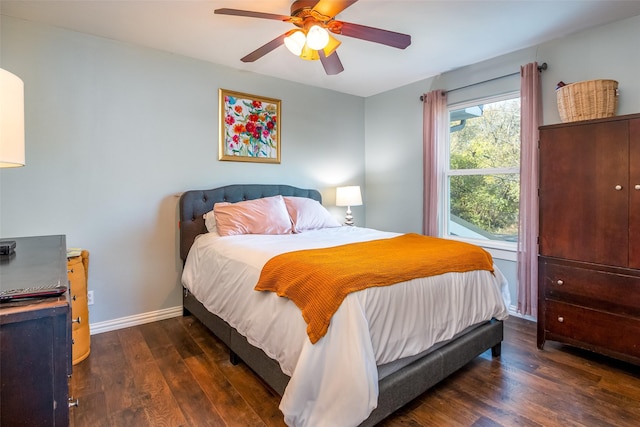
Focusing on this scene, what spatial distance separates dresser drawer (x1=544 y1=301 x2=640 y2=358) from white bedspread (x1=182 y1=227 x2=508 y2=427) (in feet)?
1.54

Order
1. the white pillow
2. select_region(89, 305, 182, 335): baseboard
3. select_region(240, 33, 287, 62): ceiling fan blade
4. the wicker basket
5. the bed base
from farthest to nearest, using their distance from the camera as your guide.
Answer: the white pillow → select_region(89, 305, 182, 335): baseboard → the wicker basket → select_region(240, 33, 287, 62): ceiling fan blade → the bed base

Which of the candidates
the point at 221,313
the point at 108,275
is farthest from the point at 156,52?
the point at 221,313

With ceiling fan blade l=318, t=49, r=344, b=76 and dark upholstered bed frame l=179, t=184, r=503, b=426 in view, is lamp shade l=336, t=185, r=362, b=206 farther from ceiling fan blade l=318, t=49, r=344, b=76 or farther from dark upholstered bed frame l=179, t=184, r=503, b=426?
ceiling fan blade l=318, t=49, r=344, b=76

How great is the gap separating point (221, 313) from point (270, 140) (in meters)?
2.00

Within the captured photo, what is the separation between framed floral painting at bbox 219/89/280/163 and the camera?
3.31m

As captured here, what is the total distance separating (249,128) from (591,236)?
298 cm

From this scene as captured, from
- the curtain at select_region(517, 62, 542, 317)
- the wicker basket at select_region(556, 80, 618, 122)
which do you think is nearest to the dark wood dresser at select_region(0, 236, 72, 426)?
the wicker basket at select_region(556, 80, 618, 122)

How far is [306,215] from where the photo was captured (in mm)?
3227

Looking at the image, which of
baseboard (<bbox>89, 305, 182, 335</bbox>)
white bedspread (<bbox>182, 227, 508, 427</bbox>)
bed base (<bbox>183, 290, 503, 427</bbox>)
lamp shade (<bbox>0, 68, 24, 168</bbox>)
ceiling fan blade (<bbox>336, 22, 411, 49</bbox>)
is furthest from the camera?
baseboard (<bbox>89, 305, 182, 335</bbox>)

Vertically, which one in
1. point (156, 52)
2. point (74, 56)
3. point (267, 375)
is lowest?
point (267, 375)

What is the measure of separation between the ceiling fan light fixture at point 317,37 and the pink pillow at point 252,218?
4.76ft

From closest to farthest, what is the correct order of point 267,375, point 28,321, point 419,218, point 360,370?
point 28,321 → point 360,370 → point 267,375 → point 419,218

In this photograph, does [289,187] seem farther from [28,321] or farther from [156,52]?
[28,321]

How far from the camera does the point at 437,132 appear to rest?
3561 mm
